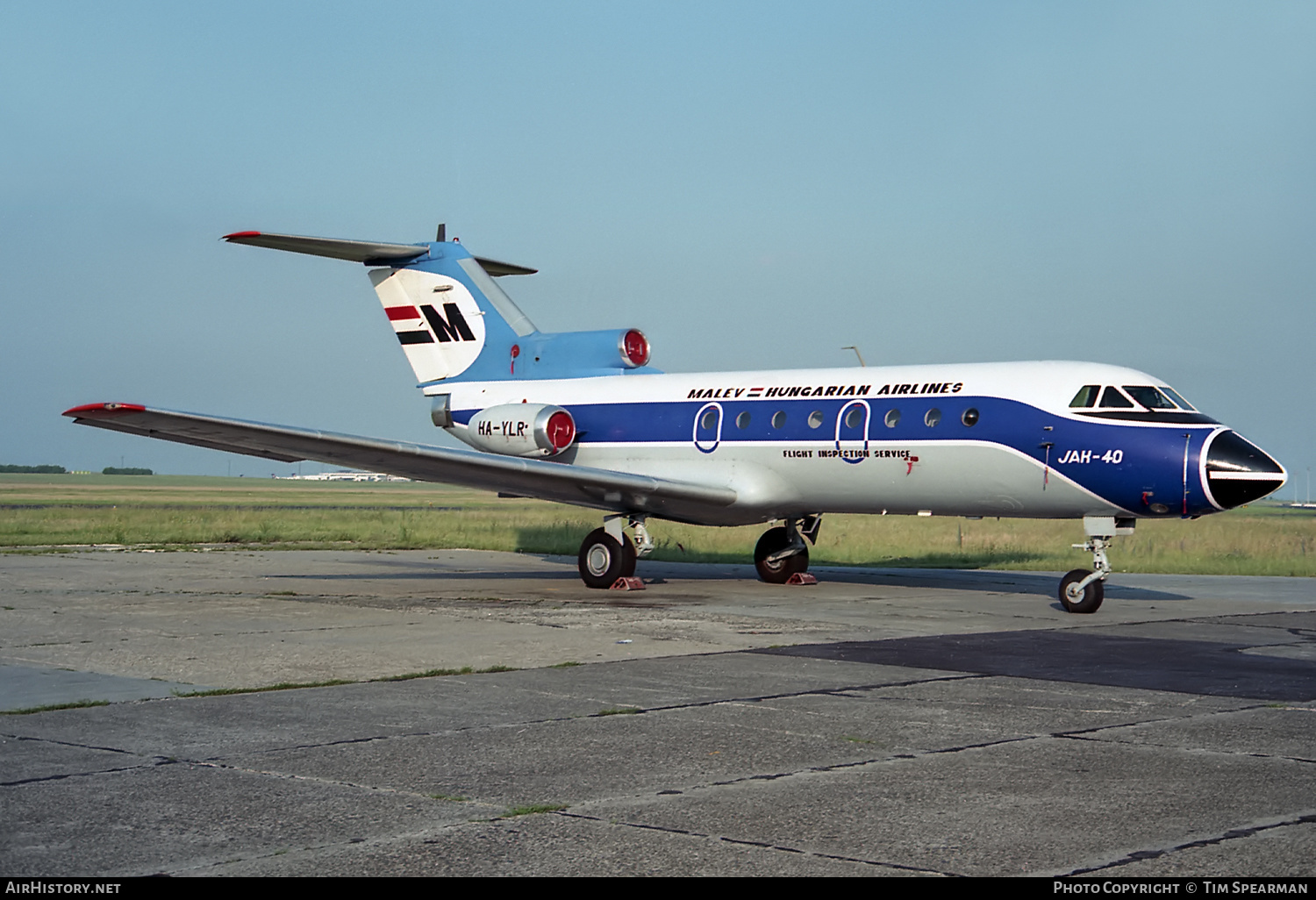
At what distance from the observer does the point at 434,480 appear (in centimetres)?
2019

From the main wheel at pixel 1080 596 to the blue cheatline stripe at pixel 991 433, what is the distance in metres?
1.16

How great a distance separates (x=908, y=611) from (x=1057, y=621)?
76.9 inches

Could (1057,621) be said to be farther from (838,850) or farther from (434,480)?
(838,850)

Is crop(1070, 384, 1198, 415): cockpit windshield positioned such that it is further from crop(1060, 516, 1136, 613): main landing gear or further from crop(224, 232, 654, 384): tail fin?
crop(224, 232, 654, 384): tail fin

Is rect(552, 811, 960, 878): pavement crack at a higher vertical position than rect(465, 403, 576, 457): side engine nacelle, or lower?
lower

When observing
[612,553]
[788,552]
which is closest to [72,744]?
[612,553]

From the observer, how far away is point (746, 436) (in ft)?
68.2

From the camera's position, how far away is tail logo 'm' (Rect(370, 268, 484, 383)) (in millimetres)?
24453

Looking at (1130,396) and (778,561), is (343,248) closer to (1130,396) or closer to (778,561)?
(778,561)

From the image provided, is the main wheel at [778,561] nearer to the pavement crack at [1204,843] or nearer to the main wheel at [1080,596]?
the main wheel at [1080,596]

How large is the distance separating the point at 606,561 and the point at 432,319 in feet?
21.9

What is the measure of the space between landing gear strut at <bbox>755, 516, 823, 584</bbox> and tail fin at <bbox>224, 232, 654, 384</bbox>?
4.13m

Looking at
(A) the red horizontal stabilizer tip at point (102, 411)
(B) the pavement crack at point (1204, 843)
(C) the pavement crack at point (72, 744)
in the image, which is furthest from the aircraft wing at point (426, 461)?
(B) the pavement crack at point (1204, 843)

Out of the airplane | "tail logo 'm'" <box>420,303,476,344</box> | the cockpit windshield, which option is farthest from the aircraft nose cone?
"tail logo 'm'" <box>420,303,476,344</box>
